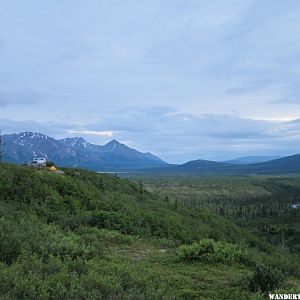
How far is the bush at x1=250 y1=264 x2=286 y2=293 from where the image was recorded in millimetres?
6781

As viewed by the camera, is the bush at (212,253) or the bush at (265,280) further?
the bush at (212,253)

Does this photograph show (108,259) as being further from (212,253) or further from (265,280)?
(265,280)

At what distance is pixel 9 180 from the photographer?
62.7 ft

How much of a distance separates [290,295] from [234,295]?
0.94m

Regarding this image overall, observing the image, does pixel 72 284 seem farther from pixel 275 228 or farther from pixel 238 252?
pixel 275 228

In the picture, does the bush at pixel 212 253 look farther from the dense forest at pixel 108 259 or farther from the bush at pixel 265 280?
the bush at pixel 265 280

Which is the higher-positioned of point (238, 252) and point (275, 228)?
point (238, 252)

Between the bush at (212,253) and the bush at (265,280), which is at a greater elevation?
the bush at (265,280)

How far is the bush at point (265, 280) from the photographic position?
6.78m

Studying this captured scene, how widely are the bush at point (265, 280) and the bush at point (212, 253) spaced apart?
2459 millimetres

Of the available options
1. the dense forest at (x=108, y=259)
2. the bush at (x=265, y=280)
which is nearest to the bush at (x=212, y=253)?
the dense forest at (x=108, y=259)

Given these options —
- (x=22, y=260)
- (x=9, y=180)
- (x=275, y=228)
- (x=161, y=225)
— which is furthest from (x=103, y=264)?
(x=275, y=228)

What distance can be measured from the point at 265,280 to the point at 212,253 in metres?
2.99

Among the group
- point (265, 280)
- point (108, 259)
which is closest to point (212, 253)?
point (108, 259)
